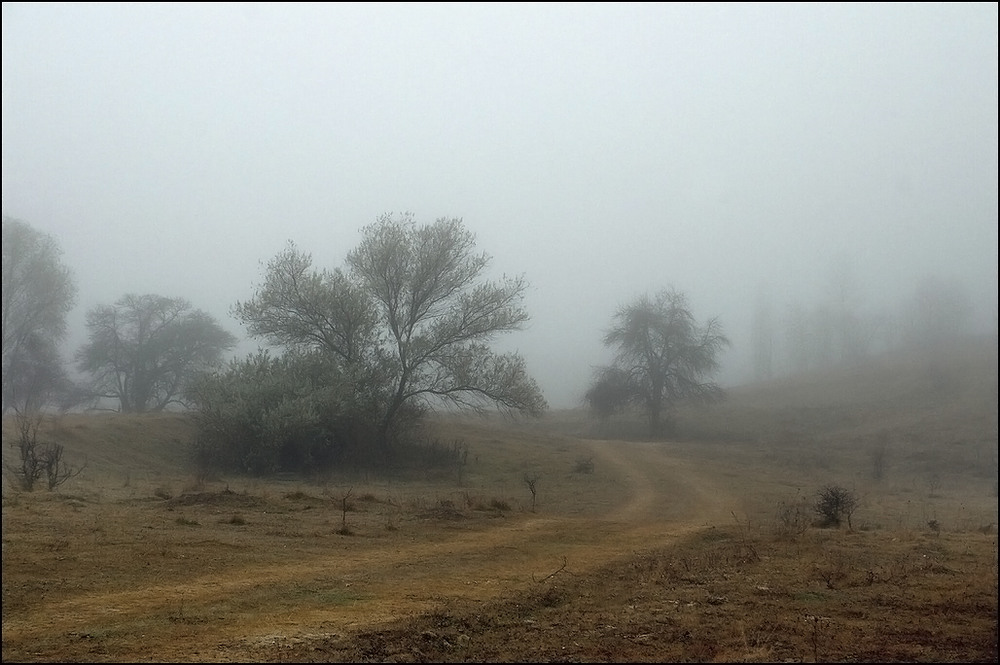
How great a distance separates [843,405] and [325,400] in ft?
94.5

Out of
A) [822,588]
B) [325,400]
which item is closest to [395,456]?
[325,400]

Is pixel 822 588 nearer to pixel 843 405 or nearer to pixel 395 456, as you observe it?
pixel 395 456

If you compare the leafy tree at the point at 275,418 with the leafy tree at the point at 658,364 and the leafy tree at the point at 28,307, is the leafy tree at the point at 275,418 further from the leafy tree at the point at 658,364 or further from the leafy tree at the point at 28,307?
the leafy tree at the point at 658,364

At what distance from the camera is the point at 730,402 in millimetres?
55469

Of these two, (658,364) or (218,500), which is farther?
(658,364)

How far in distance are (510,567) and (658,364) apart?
39.7 m

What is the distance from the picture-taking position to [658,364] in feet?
159

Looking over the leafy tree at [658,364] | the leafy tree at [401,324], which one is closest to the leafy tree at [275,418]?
the leafy tree at [401,324]

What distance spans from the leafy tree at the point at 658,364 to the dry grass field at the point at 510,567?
24432 millimetres

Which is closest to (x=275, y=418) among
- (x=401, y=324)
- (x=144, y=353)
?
(x=401, y=324)

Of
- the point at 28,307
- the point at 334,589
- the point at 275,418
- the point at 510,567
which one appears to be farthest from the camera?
the point at 28,307

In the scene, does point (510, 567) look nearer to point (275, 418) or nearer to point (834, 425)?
point (275, 418)

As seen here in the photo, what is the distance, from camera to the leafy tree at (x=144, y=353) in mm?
43344

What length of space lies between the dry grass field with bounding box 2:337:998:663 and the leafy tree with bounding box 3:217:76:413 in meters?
6.30
